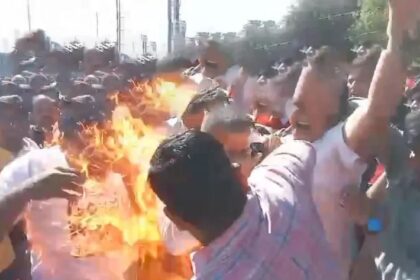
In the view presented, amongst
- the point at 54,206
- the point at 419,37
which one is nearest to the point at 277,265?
the point at 419,37

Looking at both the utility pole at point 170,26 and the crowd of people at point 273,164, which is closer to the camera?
the crowd of people at point 273,164

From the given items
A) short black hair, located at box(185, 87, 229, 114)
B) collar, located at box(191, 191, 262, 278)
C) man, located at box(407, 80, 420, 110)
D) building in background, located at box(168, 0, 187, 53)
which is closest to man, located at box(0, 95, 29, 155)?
building in background, located at box(168, 0, 187, 53)

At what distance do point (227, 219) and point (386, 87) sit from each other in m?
0.86

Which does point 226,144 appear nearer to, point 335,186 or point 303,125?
point 303,125

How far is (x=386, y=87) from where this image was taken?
2.75 metres

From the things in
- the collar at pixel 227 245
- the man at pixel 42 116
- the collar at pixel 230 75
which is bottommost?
the man at pixel 42 116

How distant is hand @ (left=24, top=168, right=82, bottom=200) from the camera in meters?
2.69

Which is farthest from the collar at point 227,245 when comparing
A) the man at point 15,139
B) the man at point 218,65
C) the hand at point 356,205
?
the man at point 218,65

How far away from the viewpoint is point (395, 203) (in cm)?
322

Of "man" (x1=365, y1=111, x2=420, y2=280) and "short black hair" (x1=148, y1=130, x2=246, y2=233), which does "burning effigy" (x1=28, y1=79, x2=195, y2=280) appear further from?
"short black hair" (x1=148, y1=130, x2=246, y2=233)

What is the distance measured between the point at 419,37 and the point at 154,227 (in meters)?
1.40

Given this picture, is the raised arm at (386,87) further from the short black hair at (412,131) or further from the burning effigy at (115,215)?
the burning effigy at (115,215)

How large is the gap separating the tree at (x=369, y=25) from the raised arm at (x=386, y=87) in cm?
141

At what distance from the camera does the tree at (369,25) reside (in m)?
4.45
